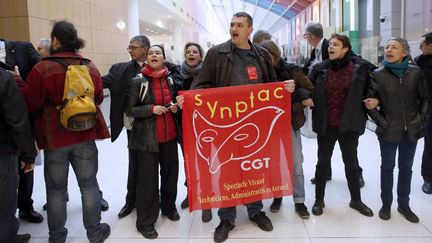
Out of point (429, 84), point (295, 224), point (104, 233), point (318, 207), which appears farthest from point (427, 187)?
point (104, 233)

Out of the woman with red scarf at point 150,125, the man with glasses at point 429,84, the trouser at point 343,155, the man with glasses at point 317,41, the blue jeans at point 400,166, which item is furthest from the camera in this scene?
the man with glasses at point 317,41

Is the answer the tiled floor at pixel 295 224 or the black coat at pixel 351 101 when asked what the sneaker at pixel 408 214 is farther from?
the black coat at pixel 351 101

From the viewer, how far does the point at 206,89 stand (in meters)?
2.79

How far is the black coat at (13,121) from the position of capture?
231 centimetres

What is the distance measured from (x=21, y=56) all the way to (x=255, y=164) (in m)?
2.39

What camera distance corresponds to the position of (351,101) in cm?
301

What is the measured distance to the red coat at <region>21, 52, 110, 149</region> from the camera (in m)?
2.51

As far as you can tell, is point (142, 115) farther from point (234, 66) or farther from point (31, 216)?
point (31, 216)

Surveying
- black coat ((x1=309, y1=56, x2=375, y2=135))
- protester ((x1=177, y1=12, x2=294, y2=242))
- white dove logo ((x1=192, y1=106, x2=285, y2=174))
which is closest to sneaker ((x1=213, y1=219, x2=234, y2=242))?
protester ((x1=177, y1=12, x2=294, y2=242))

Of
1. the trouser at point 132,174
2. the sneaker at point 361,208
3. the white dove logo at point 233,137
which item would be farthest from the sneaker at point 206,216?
the sneaker at point 361,208

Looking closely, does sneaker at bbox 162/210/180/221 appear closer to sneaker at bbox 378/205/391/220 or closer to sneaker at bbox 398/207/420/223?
sneaker at bbox 378/205/391/220

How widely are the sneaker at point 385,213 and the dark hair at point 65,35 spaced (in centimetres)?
276

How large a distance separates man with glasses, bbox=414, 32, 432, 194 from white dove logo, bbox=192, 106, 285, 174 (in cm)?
167

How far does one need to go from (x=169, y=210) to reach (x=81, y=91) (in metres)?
1.33
